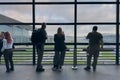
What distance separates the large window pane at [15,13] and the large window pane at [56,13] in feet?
1.36

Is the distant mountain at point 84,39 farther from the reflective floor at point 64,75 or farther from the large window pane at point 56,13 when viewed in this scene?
the reflective floor at point 64,75

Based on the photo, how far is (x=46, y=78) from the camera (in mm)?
9789

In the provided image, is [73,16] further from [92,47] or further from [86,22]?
[92,47]

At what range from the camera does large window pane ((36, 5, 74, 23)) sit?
1347 centimetres

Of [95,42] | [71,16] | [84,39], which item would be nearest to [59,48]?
[95,42]

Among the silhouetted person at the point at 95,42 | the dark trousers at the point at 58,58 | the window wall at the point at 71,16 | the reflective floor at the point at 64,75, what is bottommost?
the reflective floor at the point at 64,75

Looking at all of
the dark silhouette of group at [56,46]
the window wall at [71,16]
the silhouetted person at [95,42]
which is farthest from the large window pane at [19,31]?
the silhouetted person at [95,42]

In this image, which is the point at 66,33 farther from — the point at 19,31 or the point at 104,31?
the point at 19,31

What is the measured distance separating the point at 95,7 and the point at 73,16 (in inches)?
38.9

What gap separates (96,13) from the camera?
1349cm

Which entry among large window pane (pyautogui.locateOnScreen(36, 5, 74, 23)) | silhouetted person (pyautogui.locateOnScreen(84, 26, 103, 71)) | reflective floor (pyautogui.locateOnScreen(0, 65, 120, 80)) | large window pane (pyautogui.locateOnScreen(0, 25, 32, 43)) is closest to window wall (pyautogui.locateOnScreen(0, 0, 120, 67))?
large window pane (pyautogui.locateOnScreen(36, 5, 74, 23))

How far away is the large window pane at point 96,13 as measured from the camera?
44.1 ft

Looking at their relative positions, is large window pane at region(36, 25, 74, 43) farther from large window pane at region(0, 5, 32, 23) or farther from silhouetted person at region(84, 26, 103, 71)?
silhouetted person at region(84, 26, 103, 71)

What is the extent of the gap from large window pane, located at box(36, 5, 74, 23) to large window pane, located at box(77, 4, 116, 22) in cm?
38
